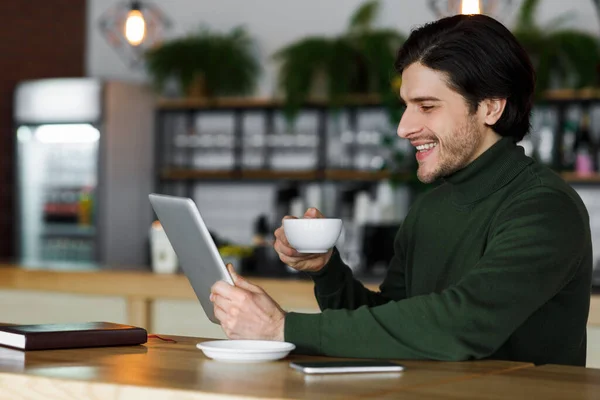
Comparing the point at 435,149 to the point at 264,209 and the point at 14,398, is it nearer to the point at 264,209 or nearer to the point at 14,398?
the point at 14,398

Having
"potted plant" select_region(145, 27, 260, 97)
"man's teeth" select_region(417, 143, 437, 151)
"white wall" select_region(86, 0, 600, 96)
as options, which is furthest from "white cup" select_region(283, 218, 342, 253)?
"potted plant" select_region(145, 27, 260, 97)

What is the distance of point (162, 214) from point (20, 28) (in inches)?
226

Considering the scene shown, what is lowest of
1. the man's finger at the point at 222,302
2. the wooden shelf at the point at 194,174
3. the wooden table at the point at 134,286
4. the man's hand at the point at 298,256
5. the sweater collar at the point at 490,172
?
the wooden table at the point at 134,286

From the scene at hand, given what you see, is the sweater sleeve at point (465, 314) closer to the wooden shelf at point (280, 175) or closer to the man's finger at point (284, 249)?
the man's finger at point (284, 249)

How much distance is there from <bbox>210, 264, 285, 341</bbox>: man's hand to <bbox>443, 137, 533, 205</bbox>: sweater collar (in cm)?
52

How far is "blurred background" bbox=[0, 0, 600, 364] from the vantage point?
237 inches

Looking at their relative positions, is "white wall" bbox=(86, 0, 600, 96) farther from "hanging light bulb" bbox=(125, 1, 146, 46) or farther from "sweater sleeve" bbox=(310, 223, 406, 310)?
"sweater sleeve" bbox=(310, 223, 406, 310)

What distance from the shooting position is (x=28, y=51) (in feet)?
23.9

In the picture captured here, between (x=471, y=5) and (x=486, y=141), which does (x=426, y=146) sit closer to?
(x=486, y=141)

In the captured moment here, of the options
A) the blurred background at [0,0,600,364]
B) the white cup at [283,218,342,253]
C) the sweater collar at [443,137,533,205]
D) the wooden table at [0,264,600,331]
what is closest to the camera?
the white cup at [283,218,342,253]

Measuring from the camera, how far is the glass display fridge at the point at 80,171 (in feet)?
22.0

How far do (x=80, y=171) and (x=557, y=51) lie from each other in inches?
128

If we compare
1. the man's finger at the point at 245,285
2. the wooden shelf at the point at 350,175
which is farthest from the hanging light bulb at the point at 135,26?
the man's finger at the point at 245,285

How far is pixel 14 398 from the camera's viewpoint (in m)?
1.52
